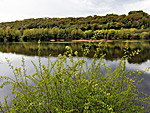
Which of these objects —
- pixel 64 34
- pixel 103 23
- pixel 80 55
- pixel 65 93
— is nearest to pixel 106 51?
pixel 80 55

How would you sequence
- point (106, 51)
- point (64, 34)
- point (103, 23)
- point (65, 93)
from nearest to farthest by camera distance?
point (65, 93), point (106, 51), point (64, 34), point (103, 23)

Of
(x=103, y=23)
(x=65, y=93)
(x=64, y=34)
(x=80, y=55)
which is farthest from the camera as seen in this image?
(x=103, y=23)

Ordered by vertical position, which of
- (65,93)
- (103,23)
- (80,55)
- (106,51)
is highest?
(103,23)

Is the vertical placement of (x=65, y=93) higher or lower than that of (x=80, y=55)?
higher

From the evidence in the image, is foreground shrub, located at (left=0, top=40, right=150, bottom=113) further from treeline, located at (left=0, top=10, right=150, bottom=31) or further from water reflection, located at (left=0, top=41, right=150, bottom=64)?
treeline, located at (left=0, top=10, right=150, bottom=31)

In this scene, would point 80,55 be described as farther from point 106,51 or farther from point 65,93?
point 65,93

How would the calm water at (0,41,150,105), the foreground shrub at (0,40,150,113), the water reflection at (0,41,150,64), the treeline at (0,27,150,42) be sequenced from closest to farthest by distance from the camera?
the foreground shrub at (0,40,150,113), the calm water at (0,41,150,105), the water reflection at (0,41,150,64), the treeline at (0,27,150,42)

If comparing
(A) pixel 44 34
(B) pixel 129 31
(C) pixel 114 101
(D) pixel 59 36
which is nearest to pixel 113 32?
(B) pixel 129 31

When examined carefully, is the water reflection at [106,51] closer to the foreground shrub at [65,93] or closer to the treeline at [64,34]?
the foreground shrub at [65,93]

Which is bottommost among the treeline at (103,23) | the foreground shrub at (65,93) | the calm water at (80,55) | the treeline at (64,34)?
the calm water at (80,55)

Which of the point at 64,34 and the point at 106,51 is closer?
the point at 106,51

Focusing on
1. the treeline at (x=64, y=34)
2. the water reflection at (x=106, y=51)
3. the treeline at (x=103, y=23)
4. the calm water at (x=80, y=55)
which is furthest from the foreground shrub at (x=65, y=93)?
the treeline at (x=103, y=23)

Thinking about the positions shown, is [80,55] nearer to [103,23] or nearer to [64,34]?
[64,34]

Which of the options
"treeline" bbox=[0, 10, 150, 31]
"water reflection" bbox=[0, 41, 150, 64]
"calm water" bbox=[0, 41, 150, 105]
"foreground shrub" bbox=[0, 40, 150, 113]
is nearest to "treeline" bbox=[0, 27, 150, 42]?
"treeline" bbox=[0, 10, 150, 31]
